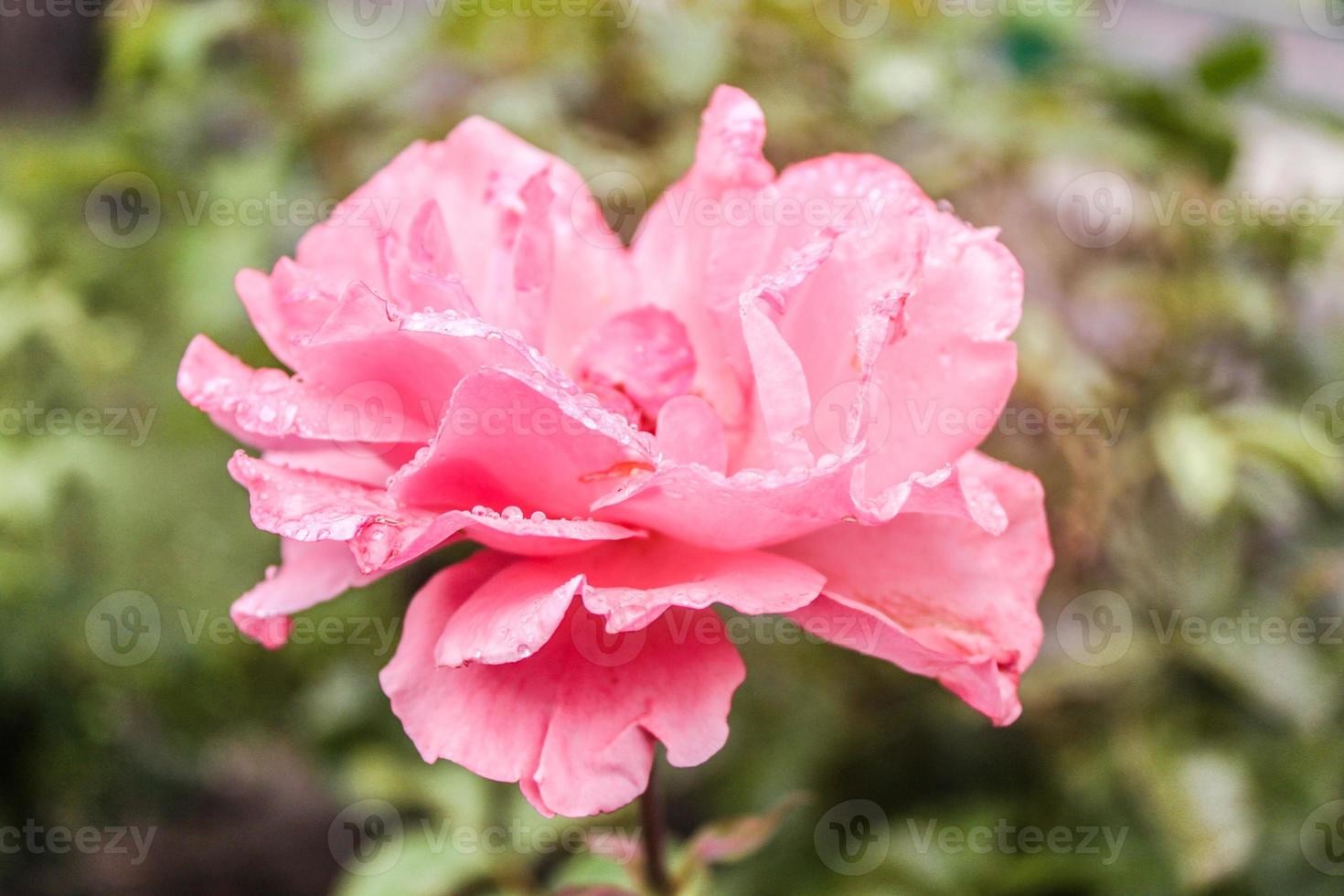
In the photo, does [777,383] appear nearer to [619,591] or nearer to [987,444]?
[619,591]

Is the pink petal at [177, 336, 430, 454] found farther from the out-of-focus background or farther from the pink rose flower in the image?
the out-of-focus background

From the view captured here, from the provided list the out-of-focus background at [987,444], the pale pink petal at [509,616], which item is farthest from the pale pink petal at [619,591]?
the out-of-focus background at [987,444]

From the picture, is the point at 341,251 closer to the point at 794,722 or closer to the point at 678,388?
the point at 678,388

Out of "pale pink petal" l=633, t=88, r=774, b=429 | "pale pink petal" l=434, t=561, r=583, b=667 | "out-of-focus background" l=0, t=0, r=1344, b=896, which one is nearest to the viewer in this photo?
"pale pink petal" l=434, t=561, r=583, b=667

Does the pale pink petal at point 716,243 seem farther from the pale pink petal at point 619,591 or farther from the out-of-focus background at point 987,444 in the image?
the out-of-focus background at point 987,444

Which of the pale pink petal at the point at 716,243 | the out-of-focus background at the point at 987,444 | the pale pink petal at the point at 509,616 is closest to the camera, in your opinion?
the pale pink petal at the point at 509,616

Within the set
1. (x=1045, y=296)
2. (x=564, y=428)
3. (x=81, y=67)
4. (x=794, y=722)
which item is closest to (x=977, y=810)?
(x=794, y=722)

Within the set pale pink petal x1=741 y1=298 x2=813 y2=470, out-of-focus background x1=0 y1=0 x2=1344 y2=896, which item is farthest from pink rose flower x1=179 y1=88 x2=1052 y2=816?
out-of-focus background x1=0 y1=0 x2=1344 y2=896
